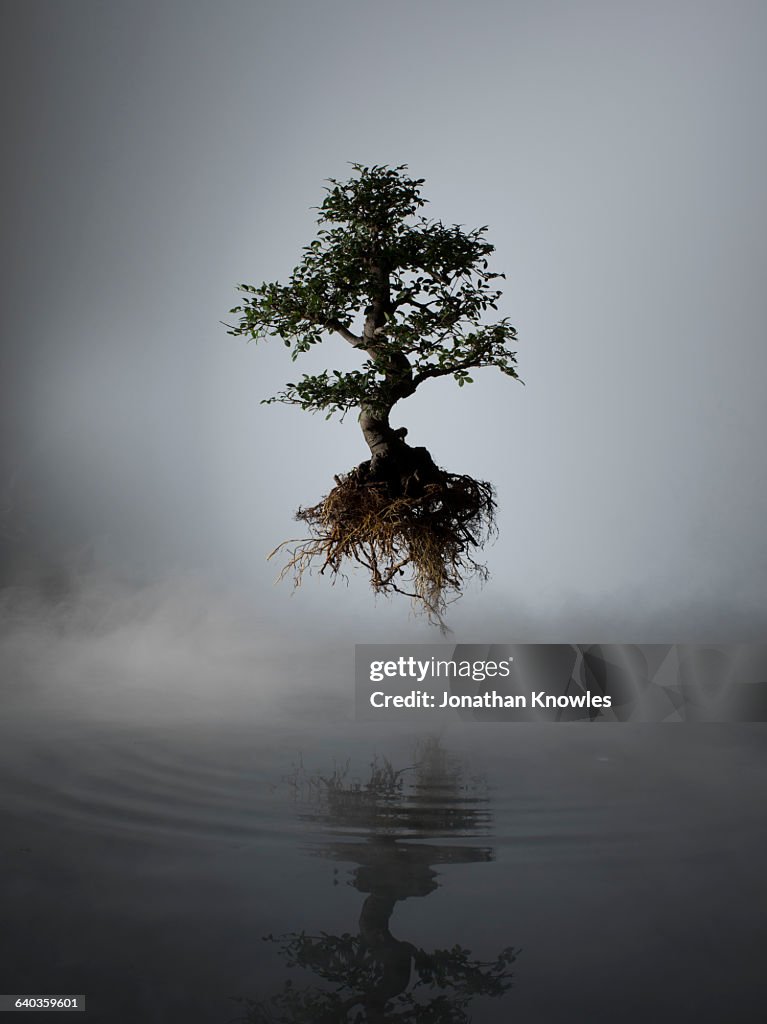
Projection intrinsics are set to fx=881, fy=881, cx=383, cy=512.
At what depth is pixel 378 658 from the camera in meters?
3.09

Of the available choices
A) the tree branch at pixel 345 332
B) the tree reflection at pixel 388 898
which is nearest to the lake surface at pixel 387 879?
the tree reflection at pixel 388 898

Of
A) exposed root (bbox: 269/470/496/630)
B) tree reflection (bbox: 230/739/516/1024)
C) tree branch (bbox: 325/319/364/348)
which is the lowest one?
tree reflection (bbox: 230/739/516/1024)

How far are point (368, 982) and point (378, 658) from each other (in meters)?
1.63

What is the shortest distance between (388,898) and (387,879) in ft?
0.27

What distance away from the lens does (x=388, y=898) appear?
1751 mm

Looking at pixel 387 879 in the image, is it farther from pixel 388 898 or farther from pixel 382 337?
pixel 382 337

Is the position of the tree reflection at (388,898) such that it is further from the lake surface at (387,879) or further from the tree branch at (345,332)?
the tree branch at (345,332)

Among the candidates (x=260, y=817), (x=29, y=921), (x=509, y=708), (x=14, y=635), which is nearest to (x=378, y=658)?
(x=509, y=708)

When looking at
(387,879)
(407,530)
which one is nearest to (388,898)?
(387,879)

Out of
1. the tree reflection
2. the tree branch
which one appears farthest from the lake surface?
the tree branch

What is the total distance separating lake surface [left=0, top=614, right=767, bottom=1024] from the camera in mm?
1447

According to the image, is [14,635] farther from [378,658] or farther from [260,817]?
[260,817]

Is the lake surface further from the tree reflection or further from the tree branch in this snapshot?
the tree branch

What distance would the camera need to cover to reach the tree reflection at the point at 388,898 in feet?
4.64
